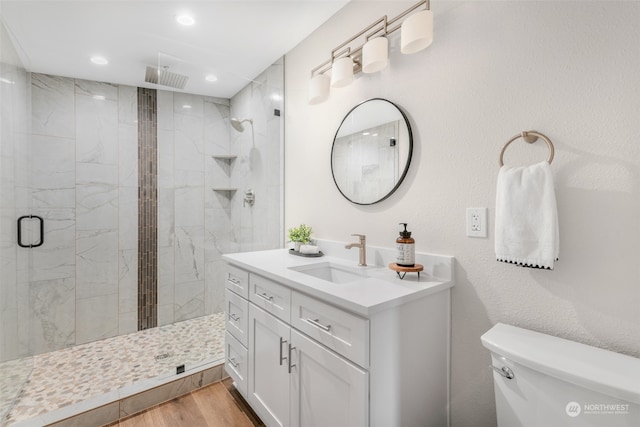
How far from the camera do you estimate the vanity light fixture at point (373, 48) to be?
131 centimetres

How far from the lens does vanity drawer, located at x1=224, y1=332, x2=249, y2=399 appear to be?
68.4 inches

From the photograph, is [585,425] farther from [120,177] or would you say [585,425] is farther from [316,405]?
[120,177]

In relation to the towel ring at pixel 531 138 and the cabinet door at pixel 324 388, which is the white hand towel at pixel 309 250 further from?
the towel ring at pixel 531 138

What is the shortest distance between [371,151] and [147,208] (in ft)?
6.53

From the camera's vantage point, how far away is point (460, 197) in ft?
4.26

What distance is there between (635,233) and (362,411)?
1008mm

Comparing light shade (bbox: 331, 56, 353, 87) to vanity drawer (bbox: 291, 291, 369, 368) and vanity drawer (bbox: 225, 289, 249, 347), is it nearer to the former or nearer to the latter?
vanity drawer (bbox: 291, 291, 369, 368)

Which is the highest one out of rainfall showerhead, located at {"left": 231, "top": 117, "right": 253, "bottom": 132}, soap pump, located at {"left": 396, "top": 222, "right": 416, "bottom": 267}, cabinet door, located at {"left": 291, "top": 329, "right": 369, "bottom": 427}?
rainfall showerhead, located at {"left": 231, "top": 117, "right": 253, "bottom": 132}

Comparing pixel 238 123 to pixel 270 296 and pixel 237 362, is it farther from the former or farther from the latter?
pixel 237 362

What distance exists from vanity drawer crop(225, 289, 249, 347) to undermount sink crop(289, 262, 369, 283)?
403 mm

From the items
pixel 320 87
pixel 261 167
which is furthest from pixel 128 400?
pixel 320 87

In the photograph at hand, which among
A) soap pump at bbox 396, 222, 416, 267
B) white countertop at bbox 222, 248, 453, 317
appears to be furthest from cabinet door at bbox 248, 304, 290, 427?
soap pump at bbox 396, 222, 416, 267

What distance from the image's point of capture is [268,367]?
1.51 meters

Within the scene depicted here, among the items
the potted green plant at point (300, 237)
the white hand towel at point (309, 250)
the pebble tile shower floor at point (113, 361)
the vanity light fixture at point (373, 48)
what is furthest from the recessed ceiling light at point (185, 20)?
the pebble tile shower floor at point (113, 361)
